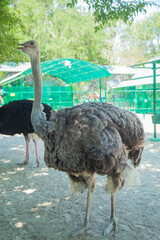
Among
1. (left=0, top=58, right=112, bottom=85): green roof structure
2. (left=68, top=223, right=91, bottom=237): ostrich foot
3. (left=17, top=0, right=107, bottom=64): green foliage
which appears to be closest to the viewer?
(left=68, top=223, right=91, bottom=237): ostrich foot

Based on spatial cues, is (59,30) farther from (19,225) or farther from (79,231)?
(79,231)

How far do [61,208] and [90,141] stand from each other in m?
1.22

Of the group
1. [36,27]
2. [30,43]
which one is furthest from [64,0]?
[30,43]

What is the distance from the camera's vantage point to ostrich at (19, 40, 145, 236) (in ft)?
7.18

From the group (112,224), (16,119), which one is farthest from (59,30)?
(112,224)

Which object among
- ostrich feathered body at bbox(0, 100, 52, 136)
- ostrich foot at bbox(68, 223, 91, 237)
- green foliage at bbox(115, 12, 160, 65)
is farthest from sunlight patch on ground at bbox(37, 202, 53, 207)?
green foliage at bbox(115, 12, 160, 65)

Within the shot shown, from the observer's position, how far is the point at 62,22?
67.3ft

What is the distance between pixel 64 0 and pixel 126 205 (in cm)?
2052

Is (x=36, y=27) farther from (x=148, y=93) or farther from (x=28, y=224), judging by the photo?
(x=28, y=224)

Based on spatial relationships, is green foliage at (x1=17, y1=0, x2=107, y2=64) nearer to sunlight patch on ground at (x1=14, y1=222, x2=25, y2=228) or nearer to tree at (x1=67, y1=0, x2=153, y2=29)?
tree at (x1=67, y1=0, x2=153, y2=29)

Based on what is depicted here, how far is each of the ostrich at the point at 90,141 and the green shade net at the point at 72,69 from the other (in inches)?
309

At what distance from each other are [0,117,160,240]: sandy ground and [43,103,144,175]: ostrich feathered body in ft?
2.21

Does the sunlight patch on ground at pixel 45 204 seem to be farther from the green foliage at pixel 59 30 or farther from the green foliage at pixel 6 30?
the green foliage at pixel 59 30

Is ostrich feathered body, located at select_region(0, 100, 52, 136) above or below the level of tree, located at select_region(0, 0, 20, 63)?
below
